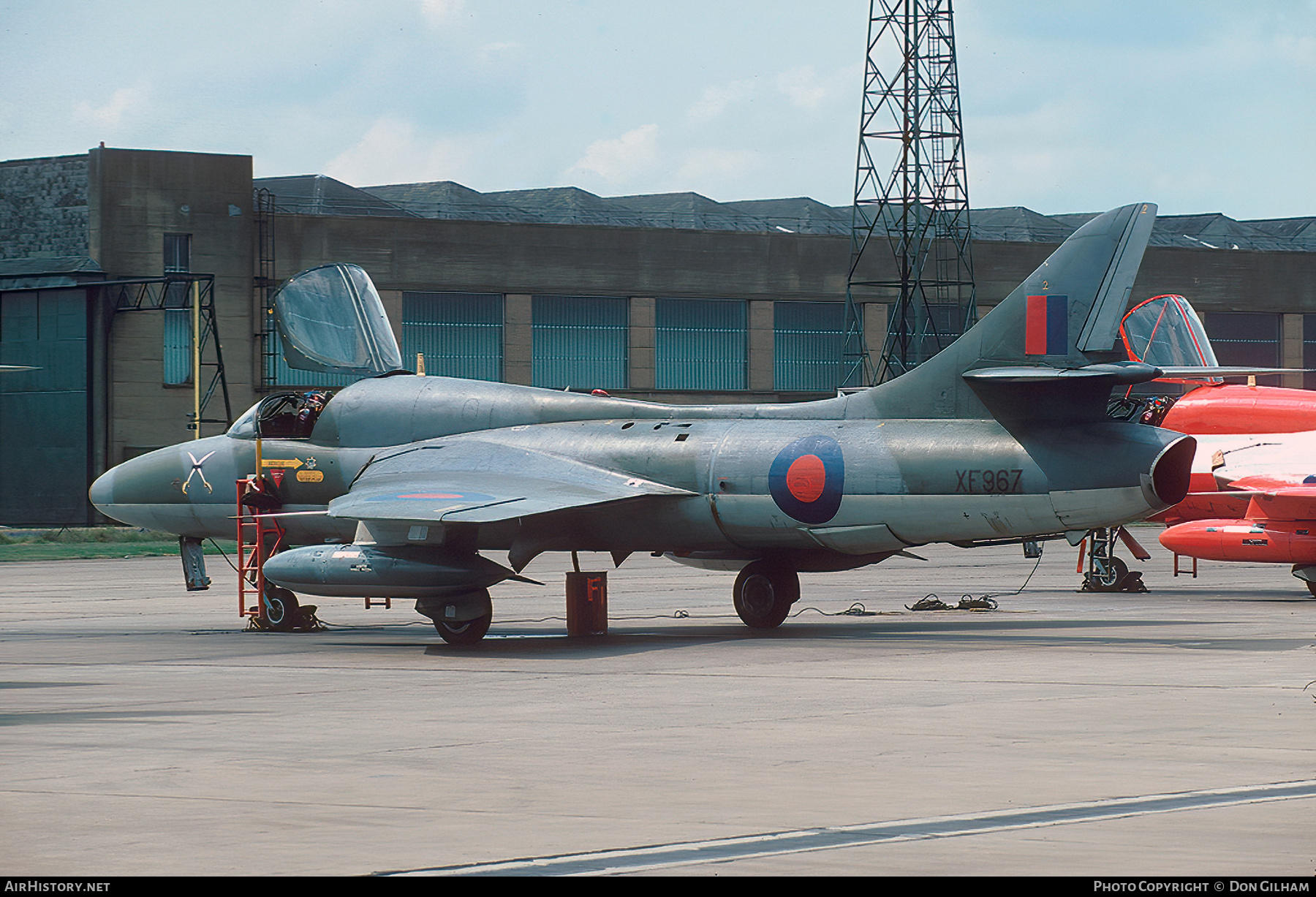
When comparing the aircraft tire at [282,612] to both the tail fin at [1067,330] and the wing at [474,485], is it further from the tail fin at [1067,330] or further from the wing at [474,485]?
the tail fin at [1067,330]

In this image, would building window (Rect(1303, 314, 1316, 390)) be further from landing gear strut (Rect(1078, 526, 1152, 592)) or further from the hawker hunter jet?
the hawker hunter jet

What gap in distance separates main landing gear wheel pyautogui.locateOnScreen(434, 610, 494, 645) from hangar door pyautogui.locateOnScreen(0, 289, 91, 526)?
47132 millimetres

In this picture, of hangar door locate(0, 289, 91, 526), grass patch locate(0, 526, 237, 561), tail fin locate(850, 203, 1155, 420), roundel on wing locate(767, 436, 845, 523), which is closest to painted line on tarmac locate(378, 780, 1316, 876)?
tail fin locate(850, 203, 1155, 420)

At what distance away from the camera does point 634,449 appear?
71.3ft

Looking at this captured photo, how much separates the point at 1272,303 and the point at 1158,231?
31.4 ft

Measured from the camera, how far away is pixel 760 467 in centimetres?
2062

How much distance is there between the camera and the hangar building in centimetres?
6375

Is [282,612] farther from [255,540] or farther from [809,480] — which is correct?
[809,480]

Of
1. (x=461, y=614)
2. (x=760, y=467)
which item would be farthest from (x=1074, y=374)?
(x=461, y=614)

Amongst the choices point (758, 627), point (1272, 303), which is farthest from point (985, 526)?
point (1272, 303)

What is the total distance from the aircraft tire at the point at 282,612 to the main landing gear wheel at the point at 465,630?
4000 millimetres

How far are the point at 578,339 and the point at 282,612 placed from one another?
50.3m

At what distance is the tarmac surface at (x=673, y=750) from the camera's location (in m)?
7.74

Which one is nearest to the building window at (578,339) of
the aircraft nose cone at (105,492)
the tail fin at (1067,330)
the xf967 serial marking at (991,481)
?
the aircraft nose cone at (105,492)
